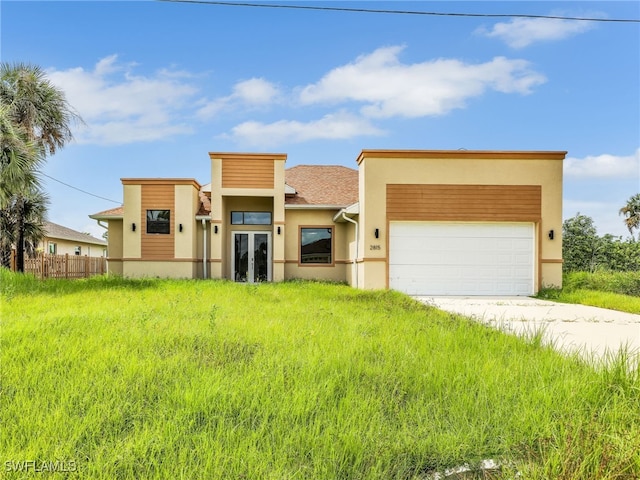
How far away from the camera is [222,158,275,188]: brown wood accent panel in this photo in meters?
15.4

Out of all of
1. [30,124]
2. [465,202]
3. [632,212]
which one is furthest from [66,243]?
[632,212]

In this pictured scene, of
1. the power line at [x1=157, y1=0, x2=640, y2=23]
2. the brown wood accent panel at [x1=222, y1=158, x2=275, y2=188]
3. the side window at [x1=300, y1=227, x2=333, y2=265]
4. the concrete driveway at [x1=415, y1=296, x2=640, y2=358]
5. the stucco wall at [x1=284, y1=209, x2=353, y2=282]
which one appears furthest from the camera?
the side window at [x1=300, y1=227, x2=333, y2=265]

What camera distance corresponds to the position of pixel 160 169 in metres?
17.6

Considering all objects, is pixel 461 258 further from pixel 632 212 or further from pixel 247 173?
pixel 632 212

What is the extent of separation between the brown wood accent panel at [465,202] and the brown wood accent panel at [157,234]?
930 cm

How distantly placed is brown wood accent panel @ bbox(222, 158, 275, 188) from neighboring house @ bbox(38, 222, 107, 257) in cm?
1563

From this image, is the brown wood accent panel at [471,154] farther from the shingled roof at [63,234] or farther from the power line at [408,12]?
the shingled roof at [63,234]

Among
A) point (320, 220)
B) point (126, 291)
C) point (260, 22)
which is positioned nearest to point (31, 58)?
point (260, 22)

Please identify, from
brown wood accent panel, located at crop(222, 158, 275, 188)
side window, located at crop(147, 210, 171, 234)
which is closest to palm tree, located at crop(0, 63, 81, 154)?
side window, located at crop(147, 210, 171, 234)

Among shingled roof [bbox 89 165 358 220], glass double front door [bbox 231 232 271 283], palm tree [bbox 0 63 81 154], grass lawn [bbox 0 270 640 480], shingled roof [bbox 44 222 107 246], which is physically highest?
palm tree [bbox 0 63 81 154]

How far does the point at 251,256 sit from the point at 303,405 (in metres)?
13.9

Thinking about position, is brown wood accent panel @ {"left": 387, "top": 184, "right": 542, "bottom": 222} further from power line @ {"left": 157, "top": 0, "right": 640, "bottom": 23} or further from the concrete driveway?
power line @ {"left": 157, "top": 0, "right": 640, "bottom": 23}

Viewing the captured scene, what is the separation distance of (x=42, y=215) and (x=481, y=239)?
65.7 feet

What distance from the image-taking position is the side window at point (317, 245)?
53.4 ft
